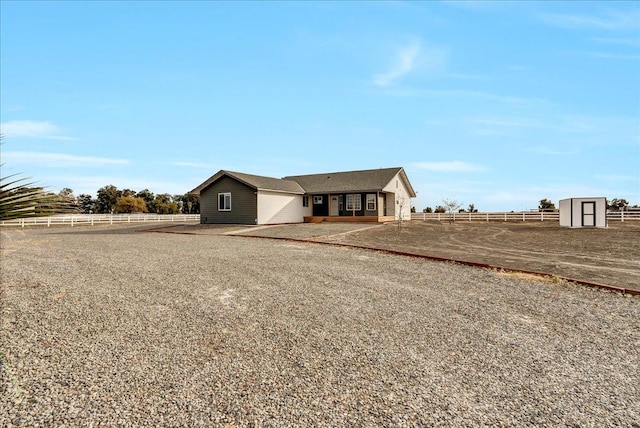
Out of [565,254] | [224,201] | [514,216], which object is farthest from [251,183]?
[514,216]

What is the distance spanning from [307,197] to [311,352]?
1159 inches

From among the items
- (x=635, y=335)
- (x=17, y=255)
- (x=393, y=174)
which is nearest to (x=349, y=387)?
A: (x=635, y=335)

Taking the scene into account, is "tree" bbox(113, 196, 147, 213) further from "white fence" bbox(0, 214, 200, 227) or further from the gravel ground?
the gravel ground

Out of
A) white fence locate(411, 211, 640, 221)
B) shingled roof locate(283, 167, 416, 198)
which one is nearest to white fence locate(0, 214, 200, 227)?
shingled roof locate(283, 167, 416, 198)

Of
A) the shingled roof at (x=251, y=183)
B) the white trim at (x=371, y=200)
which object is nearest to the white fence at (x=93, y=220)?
the shingled roof at (x=251, y=183)

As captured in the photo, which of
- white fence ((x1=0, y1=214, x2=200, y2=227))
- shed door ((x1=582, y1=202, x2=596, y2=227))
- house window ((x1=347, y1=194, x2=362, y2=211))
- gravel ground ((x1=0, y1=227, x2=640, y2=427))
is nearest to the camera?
gravel ground ((x1=0, y1=227, x2=640, y2=427))

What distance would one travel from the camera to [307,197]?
33.8 metres

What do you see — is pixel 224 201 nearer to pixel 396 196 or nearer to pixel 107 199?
pixel 396 196

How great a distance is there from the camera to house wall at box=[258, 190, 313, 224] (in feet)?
89.8

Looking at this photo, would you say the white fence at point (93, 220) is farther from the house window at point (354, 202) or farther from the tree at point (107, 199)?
the tree at point (107, 199)

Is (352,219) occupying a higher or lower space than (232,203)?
lower

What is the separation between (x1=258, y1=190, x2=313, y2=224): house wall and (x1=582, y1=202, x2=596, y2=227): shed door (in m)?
21.6

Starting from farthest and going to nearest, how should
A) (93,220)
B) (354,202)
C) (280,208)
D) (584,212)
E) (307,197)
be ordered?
(93,220), (307,197), (354,202), (280,208), (584,212)

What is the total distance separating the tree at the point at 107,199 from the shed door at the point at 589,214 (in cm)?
7097
